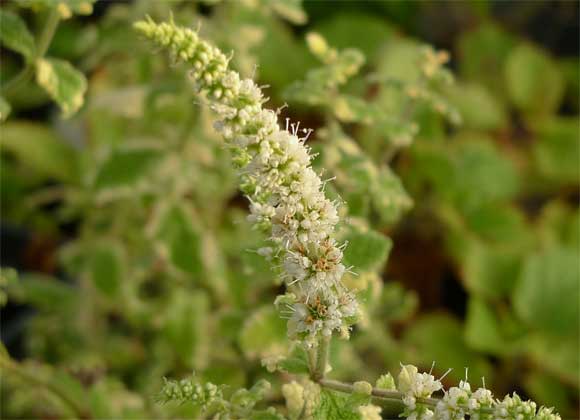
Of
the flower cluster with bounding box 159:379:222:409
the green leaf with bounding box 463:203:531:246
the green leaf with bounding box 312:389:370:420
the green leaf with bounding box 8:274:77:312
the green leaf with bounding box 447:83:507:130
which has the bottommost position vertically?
the flower cluster with bounding box 159:379:222:409

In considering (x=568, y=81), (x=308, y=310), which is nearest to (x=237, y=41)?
(x=308, y=310)

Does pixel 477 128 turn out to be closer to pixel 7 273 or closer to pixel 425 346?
pixel 425 346

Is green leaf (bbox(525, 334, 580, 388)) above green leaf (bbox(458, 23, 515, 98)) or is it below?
below

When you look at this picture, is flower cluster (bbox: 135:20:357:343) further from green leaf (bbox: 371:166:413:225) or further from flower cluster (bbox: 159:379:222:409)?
green leaf (bbox: 371:166:413:225)

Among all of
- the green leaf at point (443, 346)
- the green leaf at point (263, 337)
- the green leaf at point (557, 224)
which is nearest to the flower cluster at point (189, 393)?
the green leaf at point (263, 337)

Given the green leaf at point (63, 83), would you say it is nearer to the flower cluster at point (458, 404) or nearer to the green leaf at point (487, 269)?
the flower cluster at point (458, 404)

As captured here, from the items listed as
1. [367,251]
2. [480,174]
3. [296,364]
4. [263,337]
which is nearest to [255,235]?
[263,337]

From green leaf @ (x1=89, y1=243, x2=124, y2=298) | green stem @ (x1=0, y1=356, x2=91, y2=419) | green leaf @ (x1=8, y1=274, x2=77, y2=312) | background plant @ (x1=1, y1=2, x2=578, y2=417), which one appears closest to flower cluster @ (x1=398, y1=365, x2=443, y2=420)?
background plant @ (x1=1, y1=2, x2=578, y2=417)

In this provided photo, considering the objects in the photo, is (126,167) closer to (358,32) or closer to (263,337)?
(263,337)
